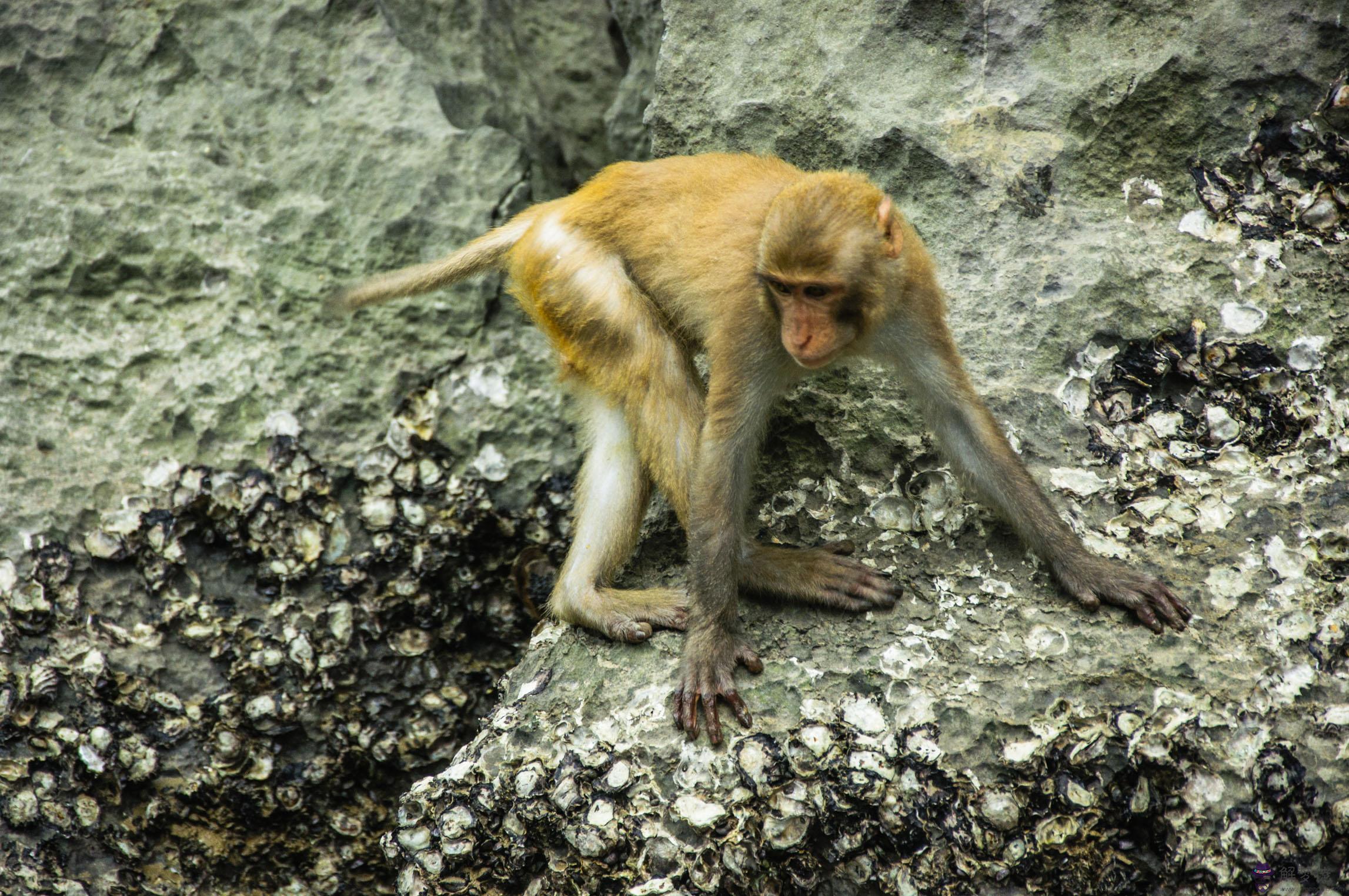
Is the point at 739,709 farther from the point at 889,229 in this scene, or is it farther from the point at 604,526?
the point at 889,229

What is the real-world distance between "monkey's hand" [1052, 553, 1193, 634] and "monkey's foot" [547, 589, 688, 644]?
1.42 metres

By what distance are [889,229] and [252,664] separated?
3.34m

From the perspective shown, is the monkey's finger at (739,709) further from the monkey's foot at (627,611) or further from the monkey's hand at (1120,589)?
the monkey's hand at (1120,589)

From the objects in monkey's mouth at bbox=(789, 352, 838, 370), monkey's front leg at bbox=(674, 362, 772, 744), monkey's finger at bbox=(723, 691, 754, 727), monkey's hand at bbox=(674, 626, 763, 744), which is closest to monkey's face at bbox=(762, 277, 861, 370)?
monkey's mouth at bbox=(789, 352, 838, 370)

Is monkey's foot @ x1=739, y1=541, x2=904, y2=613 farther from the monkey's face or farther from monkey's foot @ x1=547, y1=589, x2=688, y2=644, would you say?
the monkey's face

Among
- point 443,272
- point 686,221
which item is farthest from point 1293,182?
point 443,272

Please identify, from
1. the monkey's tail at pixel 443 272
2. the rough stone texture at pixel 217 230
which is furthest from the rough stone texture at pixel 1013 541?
the rough stone texture at pixel 217 230

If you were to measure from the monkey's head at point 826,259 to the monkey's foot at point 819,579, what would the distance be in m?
0.81

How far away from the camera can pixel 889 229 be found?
3.96 meters

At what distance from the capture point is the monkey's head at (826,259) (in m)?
3.79

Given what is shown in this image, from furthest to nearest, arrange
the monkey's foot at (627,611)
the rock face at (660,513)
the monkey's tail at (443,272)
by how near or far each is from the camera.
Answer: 1. the monkey's tail at (443,272)
2. the monkey's foot at (627,611)
3. the rock face at (660,513)

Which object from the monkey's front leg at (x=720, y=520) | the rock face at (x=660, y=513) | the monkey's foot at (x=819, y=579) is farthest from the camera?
the monkey's foot at (x=819, y=579)

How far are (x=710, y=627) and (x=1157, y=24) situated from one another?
3.28 m

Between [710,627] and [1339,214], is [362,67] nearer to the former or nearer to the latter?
[710,627]
